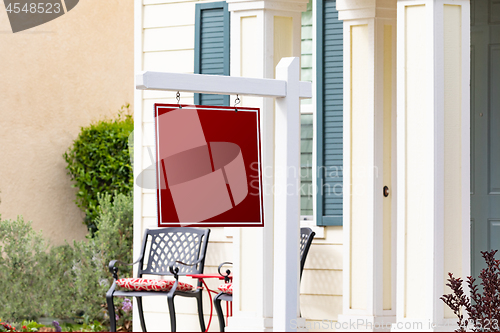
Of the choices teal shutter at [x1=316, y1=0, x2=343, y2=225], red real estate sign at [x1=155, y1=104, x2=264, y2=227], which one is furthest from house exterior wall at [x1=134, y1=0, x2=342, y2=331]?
red real estate sign at [x1=155, y1=104, x2=264, y2=227]

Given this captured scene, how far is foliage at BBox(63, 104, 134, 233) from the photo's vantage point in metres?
7.40

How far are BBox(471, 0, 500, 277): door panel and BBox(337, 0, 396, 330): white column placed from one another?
626 mm

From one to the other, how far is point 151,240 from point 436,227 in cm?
303

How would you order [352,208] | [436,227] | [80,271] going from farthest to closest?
1. [80,271]
2. [352,208]
3. [436,227]

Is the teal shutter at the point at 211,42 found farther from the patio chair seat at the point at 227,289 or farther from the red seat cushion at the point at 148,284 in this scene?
the patio chair seat at the point at 227,289

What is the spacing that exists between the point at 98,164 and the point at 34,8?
248cm

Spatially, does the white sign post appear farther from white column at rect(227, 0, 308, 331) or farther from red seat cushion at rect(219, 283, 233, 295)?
red seat cushion at rect(219, 283, 233, 295)

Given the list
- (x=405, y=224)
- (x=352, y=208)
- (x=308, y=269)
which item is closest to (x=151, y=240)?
(x=308, y=269)

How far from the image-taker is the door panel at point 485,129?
4465mm

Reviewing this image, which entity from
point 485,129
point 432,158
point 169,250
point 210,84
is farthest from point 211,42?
point 210,84

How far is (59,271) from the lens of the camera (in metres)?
6.67

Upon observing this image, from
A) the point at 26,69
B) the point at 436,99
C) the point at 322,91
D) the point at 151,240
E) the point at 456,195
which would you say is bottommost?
the point at 151,240

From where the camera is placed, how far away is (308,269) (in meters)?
4.95

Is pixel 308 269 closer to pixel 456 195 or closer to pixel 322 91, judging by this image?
pixel 322 91
